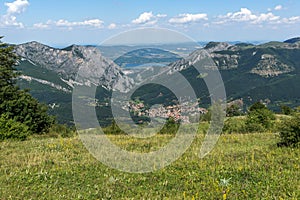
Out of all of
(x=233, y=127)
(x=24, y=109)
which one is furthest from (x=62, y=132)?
(x=233, y=127)

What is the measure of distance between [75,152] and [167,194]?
22.9 ft

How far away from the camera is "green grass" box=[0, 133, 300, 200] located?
8250mm

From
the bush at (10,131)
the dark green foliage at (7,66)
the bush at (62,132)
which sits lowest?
the bush at (62,132)

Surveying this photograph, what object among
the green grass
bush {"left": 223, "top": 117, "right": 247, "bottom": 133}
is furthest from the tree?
the green grass

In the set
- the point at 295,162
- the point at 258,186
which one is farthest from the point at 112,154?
the point at 295,162

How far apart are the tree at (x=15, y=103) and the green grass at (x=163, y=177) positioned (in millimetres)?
26619

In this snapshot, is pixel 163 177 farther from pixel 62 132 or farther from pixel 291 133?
pixel 62 132

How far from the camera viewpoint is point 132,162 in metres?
11.5

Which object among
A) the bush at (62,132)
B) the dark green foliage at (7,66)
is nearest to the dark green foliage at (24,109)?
the dark green foliage at (7,66)

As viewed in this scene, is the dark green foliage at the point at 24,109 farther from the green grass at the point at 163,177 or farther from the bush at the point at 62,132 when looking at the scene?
the green grass at the point at 163,177

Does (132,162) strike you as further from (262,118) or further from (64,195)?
(262,118)

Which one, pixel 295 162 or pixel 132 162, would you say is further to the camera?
pixel 132 162

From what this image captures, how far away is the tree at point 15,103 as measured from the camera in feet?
124

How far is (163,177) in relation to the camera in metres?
9.77
